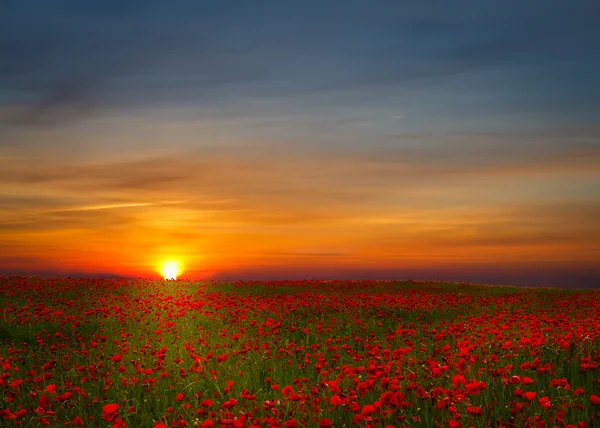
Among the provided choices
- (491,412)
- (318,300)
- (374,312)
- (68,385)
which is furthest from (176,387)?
(318,300)

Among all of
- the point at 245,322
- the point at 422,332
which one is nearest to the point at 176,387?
the point at 245,322

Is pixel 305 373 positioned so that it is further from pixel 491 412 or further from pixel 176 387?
pixel 491 412

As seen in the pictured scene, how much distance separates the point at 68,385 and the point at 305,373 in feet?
12.7

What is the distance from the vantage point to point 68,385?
8.53 meters

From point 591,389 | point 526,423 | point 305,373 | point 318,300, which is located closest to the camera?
point 526,423

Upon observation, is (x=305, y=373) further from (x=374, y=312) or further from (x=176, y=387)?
(x=374, y=312)

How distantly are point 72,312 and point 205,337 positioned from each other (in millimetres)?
6697

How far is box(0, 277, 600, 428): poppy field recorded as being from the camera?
587 centimetres

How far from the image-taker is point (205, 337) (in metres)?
12.0

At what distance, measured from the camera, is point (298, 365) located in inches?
344

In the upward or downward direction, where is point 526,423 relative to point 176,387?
upward

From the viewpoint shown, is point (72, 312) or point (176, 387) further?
point (72, 312)

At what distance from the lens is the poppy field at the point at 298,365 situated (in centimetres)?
587

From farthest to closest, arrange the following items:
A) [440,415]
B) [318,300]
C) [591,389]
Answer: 1. [318,300]
2. [591,389]
3. [440,415]
